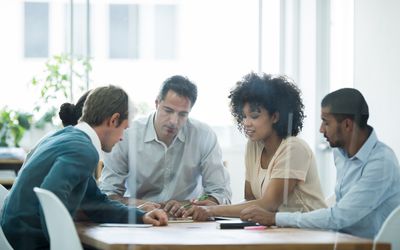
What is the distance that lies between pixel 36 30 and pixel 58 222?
1.58 m

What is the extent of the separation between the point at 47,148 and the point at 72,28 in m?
0.55

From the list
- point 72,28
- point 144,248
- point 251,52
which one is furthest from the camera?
point 72,28

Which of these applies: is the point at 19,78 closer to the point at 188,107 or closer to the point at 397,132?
the point at 188,107

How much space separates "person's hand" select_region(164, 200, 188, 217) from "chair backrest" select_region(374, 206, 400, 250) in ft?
2.62

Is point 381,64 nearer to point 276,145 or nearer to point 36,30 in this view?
point 276,145

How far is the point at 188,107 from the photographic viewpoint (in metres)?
3.09

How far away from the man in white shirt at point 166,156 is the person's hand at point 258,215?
0.48 feet

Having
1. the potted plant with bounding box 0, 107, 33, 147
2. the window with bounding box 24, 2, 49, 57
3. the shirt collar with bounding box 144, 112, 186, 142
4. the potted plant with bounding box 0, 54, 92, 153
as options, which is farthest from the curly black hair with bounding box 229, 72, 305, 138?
the potted plant with bounding box 0, 107, 33, 147

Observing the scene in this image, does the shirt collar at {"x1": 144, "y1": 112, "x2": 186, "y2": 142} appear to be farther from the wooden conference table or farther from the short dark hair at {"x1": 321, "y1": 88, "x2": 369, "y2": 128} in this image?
the short dark hair at {"x1": 321, "y1": 88, "x2": 369, "y2": 128}

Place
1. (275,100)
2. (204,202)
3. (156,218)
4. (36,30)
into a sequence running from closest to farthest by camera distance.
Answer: (275,100) → (156,218) → (204,202) → (36,30)

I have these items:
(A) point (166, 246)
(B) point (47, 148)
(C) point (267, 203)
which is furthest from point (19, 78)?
(A) point (166, 246)

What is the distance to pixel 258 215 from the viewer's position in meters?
2.96

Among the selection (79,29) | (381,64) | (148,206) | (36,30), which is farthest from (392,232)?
(36,30)

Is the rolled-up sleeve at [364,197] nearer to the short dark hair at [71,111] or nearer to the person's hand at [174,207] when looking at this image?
the person's hand at [174,207]
